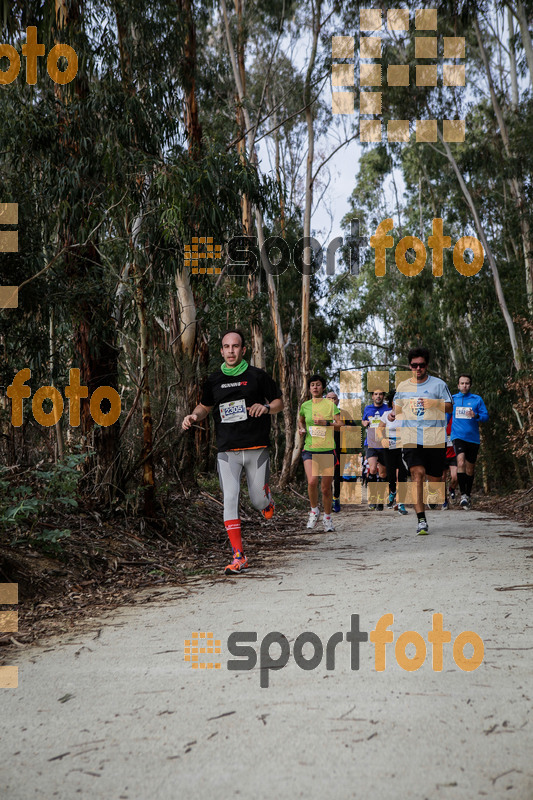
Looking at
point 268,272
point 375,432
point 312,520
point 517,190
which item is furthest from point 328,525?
point 517,190

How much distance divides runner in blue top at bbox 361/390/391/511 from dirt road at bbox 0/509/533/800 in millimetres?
7534

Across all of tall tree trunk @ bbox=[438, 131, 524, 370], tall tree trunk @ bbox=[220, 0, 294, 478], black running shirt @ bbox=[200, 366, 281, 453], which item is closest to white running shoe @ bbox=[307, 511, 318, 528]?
black running shirt @ bbox=[200, 366, 281, 453]

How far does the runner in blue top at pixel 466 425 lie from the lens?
1237 centimetres

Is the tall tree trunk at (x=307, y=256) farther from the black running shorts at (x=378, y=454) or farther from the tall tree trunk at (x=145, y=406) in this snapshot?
the tall tree trunk at (x=145, y=406)

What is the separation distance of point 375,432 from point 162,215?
19.1ft

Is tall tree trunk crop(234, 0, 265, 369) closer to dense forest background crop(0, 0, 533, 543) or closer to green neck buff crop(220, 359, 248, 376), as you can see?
dense forest background crop(0, 0, 533, 543)

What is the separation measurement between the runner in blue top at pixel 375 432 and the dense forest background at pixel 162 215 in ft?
6.94

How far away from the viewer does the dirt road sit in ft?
8.32

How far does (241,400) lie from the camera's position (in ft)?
22.9

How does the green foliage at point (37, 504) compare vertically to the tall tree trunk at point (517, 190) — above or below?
below

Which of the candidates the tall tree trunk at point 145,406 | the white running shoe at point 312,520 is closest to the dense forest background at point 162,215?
the tall tree trunk at point 145,406

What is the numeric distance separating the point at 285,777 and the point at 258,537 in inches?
278

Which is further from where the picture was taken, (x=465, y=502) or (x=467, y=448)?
(x=465, y=502)

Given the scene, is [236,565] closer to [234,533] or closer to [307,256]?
[234,533]
